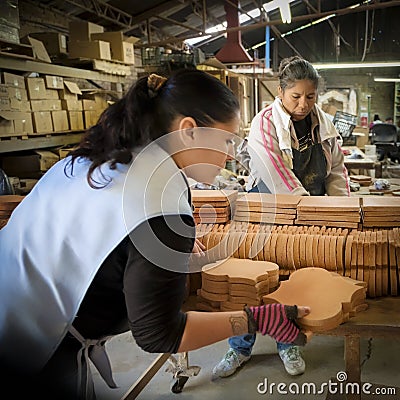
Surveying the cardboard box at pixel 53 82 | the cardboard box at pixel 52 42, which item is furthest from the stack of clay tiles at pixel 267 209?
the cardboard box at pixel 52 42

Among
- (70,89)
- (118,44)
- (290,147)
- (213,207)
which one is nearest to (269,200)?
(213,207)

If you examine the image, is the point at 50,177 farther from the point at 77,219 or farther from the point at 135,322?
the point at 135,322

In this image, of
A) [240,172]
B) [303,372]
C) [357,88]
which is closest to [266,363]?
[303,372]

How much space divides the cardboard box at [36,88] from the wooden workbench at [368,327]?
11.3 ft

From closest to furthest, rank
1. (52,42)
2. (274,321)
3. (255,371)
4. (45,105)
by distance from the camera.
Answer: (274,321) → (255,371) → (45,105) → (52,42)

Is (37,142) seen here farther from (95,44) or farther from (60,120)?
(95,44)

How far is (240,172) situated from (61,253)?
4.54 metres

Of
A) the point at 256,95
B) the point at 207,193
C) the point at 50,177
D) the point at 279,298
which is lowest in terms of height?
the point at 279,298

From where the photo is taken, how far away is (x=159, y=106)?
105 cm

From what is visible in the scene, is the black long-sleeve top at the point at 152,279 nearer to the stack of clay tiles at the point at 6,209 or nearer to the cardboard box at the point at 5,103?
the stack of clay tiles at the point at 6,209

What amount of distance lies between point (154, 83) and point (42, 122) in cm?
367

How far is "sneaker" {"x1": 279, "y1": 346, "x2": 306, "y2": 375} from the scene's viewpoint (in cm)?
246

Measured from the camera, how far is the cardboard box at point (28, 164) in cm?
448

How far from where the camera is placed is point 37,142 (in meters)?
4.49
